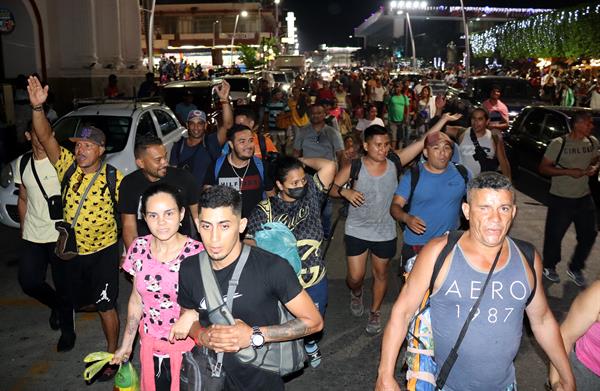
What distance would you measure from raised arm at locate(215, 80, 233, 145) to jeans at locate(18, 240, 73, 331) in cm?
255

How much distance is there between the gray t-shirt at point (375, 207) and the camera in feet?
19.2

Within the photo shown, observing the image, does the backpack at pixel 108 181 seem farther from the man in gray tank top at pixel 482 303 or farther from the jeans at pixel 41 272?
the man in gray tank top at pixel 482 303

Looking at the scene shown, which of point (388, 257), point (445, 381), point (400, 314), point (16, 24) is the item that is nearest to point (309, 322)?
point (400, 314)

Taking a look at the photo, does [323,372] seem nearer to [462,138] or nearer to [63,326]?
[63,326]

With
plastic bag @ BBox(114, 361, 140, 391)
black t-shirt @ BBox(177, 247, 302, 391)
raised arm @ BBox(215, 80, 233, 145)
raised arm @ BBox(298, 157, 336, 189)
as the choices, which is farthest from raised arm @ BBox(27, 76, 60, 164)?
black t-shirt @ BBox(177, 247, 302, 391)

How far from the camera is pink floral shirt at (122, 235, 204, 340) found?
3660 mm

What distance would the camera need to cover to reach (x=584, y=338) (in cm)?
323

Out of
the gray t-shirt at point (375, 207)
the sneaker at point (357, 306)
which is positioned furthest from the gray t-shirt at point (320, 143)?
the gray t-shirt at point (375, 207)

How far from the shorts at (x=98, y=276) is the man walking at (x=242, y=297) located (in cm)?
220

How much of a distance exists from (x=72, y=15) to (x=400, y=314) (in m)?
22.6

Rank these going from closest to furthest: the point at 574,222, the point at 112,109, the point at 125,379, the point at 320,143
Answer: the point at 125,379, the point at 574,222, the point at 320,143, the point at 112,109

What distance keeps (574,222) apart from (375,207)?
3067 mm

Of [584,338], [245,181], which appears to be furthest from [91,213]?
[584,338]

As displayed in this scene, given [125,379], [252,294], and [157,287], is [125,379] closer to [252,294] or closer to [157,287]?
[157,287]
